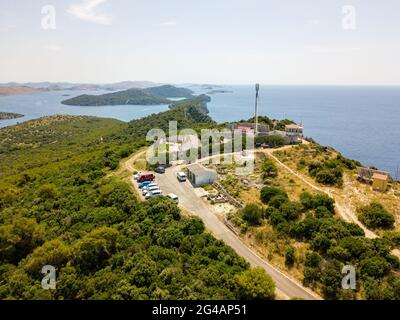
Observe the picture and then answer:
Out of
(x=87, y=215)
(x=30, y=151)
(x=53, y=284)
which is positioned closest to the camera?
(x=53, y=284)

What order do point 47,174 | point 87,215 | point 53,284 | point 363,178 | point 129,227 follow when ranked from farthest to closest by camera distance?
point 47,174
point 363,178
point 87,215
point 129,227
point 53,284

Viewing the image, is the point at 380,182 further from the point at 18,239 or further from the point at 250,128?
the point at 18,239

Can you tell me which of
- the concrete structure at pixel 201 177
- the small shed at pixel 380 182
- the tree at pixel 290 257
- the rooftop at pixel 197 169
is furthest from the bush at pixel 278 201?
the small shed at pixel 380 182

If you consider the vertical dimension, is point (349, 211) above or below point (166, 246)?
above

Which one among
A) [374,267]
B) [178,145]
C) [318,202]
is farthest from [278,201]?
[178,145]

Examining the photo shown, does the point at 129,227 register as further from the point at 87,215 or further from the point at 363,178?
Answer: the point at 363,178

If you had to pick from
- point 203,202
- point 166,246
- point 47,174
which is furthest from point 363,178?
→ point 47,174

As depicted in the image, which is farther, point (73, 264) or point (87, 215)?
point (87, 215)
